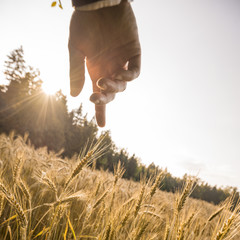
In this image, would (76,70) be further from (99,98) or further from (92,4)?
(92,4)

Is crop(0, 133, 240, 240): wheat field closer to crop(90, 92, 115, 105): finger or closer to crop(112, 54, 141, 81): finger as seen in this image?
crop(90, 92, 115, 105): finger

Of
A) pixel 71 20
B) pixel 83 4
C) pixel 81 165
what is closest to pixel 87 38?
pixel 71 20

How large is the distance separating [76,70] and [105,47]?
0.58m

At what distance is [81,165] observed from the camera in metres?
1.24

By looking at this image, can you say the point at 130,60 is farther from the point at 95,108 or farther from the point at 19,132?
the point at 19,132

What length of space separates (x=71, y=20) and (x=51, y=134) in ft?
82.1

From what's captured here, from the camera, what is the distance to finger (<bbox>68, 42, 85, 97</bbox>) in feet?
6.36

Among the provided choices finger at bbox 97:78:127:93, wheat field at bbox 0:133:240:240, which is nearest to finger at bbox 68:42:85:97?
finger at bbox 97:78:127:93

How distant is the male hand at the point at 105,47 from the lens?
190 cm

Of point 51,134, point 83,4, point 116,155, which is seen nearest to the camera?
point 83,4

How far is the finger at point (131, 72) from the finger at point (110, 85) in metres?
0.07

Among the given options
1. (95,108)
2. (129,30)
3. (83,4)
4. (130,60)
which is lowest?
(95,108)

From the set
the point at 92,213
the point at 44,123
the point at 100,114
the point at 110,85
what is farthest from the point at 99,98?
the point at 44,123

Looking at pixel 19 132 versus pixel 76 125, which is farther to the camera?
pixel 76 125
